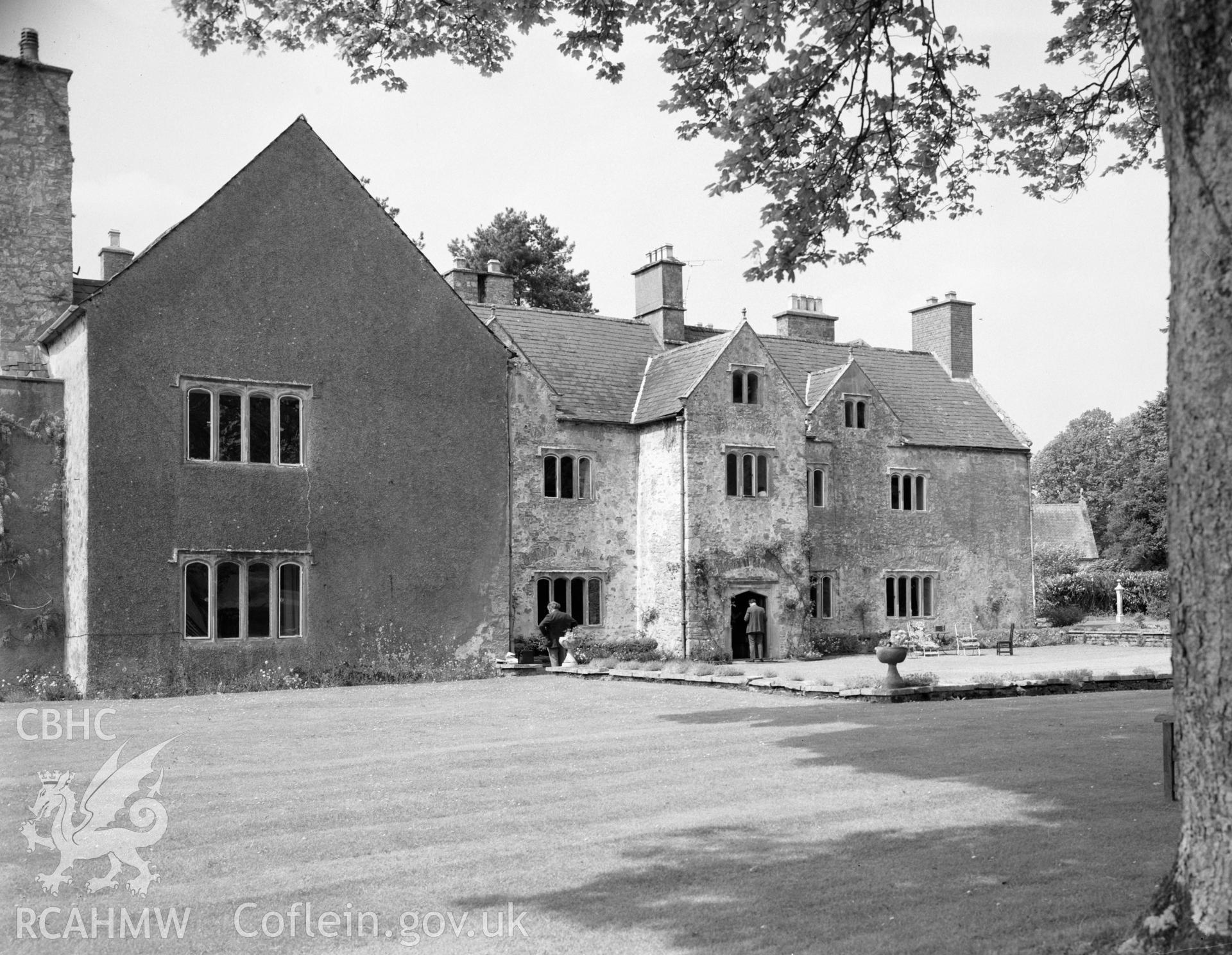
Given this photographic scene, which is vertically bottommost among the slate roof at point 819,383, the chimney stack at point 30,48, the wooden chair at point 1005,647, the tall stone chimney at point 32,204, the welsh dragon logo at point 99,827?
the wooden chair at point 1005,647

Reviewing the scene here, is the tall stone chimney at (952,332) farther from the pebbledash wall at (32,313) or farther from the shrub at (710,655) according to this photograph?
the pebbledash wall at (32,313)

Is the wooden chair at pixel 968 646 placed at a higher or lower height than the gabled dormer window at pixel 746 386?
lower

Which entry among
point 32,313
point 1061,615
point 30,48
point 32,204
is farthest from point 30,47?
point 1061,615

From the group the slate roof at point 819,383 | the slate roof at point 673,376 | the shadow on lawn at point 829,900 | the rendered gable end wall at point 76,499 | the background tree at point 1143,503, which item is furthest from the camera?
the background tree at point 1143,503

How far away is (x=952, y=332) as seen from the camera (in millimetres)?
40906

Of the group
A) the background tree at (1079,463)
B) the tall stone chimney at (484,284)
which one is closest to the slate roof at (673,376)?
the tall stone chimney at (484,284)

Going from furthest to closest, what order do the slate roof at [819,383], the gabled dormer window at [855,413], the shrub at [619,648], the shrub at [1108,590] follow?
the shrub at [1108,590] → the gabled dormer window at [855,413] → the slate roof at [819,383] → the shrub at [619,648]

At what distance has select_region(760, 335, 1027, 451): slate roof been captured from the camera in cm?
3716

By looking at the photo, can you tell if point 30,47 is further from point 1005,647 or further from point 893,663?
point 1005,647

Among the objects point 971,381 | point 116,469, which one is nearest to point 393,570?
point 116,469

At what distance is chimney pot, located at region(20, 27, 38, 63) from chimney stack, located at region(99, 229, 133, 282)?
18.9ft

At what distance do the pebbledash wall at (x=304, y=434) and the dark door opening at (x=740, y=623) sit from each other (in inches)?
291

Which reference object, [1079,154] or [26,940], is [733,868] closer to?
[26,940]

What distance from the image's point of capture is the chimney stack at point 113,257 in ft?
95.3
